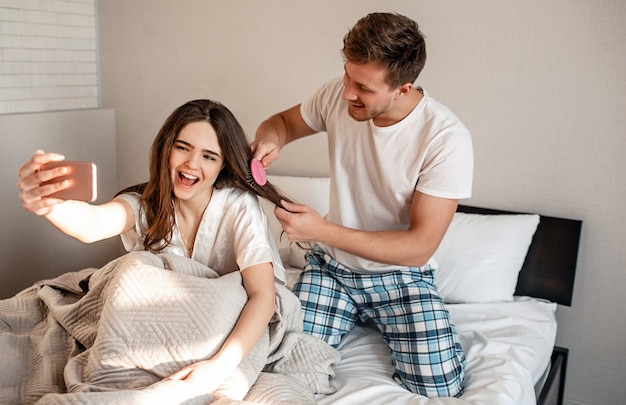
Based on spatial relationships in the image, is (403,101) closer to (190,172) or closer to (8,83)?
(190,172)

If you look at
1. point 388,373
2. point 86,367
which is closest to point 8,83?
point 86,367

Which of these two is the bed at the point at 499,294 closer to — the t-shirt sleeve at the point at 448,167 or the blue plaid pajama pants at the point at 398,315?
the blue plaid pajama pants at the point at 398,315

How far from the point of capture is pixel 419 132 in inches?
78.3

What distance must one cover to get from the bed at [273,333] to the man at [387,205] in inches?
4.5

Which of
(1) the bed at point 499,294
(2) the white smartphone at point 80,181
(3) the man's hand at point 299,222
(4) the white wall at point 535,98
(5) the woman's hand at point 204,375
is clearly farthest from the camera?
(4) the white wall at point 535,98

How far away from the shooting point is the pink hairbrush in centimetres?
184

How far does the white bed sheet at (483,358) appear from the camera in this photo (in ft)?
5.64

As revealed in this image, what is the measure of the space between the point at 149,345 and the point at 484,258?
1308 millimetres

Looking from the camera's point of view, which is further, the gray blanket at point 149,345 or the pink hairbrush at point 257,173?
the pink hairbrush at point 257,173

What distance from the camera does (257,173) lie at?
186 cm

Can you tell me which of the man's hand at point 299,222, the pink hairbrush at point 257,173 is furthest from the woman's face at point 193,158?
the man's hand at point 299,222

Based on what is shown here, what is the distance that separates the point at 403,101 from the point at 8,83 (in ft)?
6.12

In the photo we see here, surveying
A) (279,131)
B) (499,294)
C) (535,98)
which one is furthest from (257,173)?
(535,98)

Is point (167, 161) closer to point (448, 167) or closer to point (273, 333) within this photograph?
point (273, 333)
